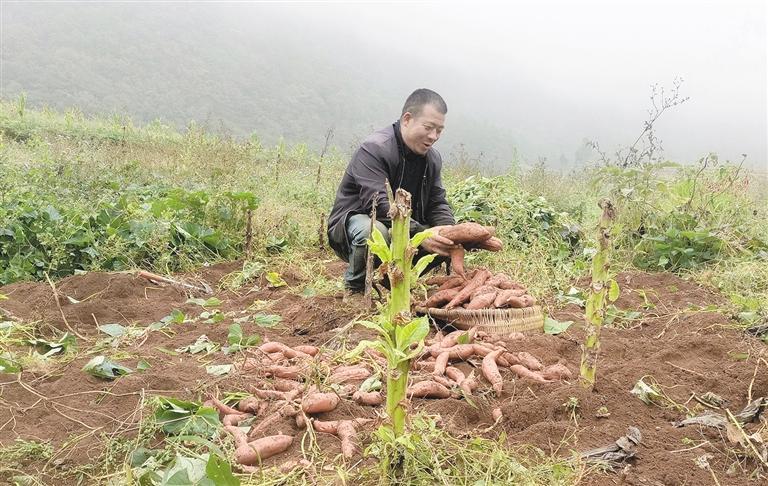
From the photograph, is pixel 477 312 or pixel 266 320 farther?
pixel 266 320

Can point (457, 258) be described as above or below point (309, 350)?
above

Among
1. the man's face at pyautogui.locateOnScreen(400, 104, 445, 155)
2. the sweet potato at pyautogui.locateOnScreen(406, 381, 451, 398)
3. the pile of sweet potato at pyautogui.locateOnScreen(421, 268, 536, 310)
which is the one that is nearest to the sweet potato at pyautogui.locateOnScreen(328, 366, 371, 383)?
the sweet potato at pyautogui.locateOnScreen(406, 381, 451, 398)

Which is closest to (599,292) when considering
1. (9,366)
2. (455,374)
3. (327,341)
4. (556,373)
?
(556,373)

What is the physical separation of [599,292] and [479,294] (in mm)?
1112

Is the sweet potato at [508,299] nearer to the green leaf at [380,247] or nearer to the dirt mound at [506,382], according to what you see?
the dirt mound at [506,382]

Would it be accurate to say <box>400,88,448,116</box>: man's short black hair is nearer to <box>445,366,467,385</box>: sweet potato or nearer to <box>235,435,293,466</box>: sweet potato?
<box>445,366,467,385</box>: sweet potato

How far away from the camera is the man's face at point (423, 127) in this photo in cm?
414

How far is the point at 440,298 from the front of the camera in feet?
12.1

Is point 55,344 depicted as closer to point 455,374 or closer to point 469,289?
point 455,374

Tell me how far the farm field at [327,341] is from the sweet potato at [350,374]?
0.02 m

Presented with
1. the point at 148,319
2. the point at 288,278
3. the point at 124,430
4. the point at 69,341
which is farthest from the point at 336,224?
the point at 124,430

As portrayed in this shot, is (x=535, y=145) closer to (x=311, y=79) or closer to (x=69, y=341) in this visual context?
(x=311, y=79)

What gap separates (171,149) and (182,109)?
746 inches

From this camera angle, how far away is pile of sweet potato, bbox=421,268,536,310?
3.51 meters
